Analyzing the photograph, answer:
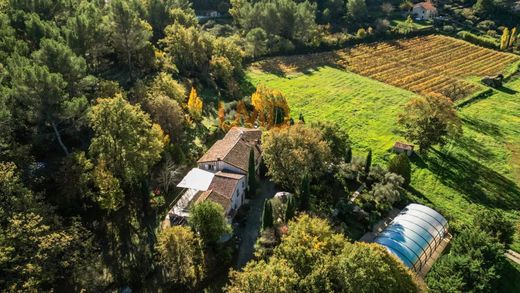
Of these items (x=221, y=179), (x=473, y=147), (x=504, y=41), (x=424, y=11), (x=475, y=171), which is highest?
(x=221, y=179)

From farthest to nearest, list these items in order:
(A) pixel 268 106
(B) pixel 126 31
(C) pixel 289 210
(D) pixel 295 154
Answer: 1. (B) pixel 126 31
2. (A) pixel 268 106
3. (D) pixel 295 154
4. (C) pixel 289 210

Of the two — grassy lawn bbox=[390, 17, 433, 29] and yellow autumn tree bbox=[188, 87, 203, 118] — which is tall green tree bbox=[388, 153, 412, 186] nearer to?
yellow autumn tree bbox=[188, 87, 203, 118]

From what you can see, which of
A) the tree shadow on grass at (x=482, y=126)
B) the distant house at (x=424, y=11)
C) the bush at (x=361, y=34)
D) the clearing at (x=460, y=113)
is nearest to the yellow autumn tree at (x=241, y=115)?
the clearing at (x=460, y=113)

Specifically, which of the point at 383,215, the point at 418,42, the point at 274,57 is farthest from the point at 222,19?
the point at 383,215

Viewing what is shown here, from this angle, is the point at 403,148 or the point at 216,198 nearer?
the point at 216,198

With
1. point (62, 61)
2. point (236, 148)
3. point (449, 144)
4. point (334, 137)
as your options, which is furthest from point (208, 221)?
point (449, 144)

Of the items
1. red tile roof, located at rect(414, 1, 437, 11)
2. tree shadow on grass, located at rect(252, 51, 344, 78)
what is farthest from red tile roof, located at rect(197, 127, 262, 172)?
red tile roof, located at rect(414, 1, 437, 11)

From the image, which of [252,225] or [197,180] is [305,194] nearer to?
[252,225]
